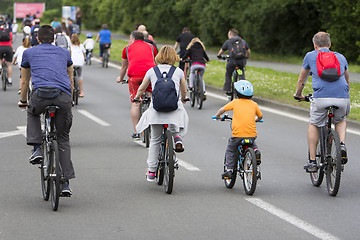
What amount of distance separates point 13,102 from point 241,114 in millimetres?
11510

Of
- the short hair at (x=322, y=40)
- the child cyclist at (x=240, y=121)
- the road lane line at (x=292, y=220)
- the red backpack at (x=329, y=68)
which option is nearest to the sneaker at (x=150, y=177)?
the child cyclist at (x=240, y=121)

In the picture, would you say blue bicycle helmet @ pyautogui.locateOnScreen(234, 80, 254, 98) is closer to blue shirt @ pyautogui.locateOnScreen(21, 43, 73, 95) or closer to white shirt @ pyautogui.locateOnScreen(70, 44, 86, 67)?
blue shirt @ pyautogui.locateOnScreen(21, 43, 73, 95)

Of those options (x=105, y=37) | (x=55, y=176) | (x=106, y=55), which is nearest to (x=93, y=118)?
(x=55, y=176)

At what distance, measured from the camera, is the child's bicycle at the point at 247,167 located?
8.59 metres

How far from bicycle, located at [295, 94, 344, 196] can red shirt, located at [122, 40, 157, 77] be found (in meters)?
3.91

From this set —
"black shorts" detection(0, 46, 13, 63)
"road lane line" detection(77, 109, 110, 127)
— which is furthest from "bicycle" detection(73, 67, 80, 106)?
"black shorts" detection(0, 46, 13, 63)

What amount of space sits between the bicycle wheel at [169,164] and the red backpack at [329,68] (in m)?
1.84

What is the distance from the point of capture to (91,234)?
7.12m

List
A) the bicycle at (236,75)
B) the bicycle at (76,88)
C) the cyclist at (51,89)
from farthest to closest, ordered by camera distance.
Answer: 1. the bicycle at (236,75)
2. the bicycle at (76,88)
3. the cyclist at (51,89)

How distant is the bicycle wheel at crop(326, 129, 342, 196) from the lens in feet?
28.5

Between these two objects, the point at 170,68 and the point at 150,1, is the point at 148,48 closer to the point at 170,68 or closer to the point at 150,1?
the point at 170,68

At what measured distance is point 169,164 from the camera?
8797 mm

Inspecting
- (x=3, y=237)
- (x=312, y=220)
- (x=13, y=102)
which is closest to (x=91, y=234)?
(x=3, y=237)

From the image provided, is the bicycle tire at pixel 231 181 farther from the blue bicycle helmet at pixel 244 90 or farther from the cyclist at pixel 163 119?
the blue bicycle helmet at pixel 244 90
